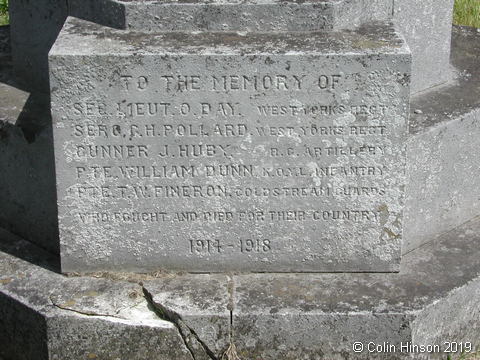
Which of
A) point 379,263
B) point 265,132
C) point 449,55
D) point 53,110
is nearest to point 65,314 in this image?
point 53,110

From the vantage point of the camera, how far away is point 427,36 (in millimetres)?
4617

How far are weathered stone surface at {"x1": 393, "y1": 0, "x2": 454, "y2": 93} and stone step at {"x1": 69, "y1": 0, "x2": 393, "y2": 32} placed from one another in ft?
1.80

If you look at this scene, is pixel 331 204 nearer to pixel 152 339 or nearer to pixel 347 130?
pixel 347 130

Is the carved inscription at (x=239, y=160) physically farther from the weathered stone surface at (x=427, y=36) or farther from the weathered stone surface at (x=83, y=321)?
the weathered stone surface at (x=427, y=36)

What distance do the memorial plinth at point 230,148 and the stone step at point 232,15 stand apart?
55 millimetres

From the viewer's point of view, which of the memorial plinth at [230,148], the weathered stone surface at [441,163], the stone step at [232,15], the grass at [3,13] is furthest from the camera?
the grass at [3,13]

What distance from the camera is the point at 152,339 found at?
3.81 meters

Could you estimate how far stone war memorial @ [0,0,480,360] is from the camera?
12.3 feet

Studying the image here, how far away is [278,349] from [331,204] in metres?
0.65

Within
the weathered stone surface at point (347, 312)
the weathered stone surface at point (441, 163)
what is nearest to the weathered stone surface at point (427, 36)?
the weathered stone surface at point (441, 163)

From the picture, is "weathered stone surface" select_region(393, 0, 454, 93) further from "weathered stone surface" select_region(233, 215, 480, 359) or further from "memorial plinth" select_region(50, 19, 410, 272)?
"weathered stone surface" select_region(233, 215, 480, 359)

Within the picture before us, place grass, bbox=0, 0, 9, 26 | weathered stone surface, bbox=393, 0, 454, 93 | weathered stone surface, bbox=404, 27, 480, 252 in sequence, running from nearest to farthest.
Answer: weathered stone surface, bbox=404, 27, 480, 252, weathered stone surface, bbox=393, 0, 454, 93, grass, bbox=0, 0, 9, 26

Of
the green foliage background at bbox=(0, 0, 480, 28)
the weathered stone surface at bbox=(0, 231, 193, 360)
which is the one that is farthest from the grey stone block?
the green foliage background at bbox=(0, 0, 480, 28)

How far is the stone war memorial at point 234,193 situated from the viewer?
3.76 metres
